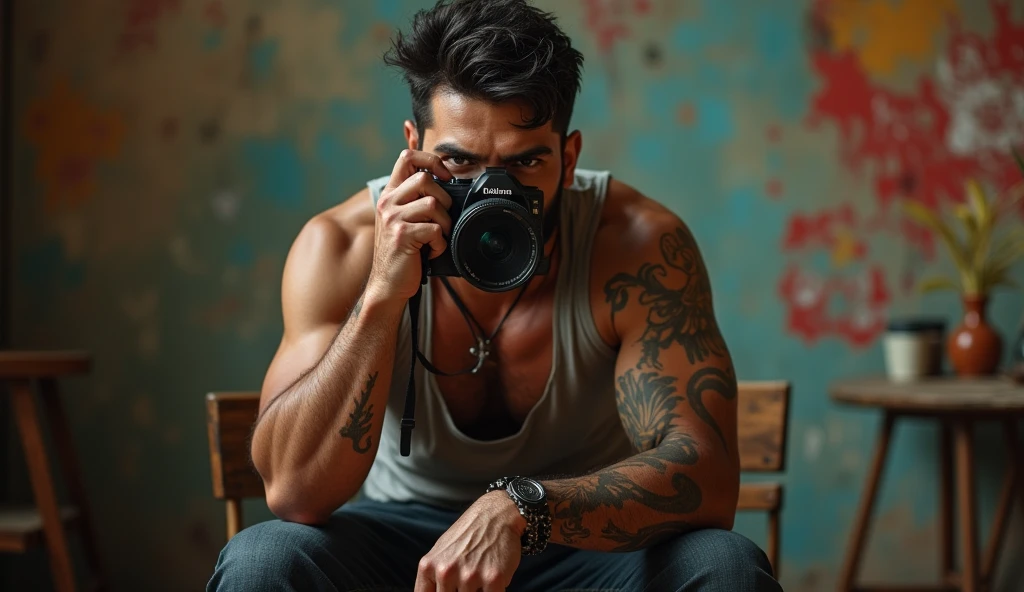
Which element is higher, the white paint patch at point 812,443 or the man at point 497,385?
the man at point 497,385

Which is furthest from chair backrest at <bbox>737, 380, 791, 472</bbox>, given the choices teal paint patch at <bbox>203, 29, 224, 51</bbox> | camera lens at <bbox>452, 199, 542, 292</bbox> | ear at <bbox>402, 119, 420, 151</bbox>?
teal paint patch at <bbox>203, 29, 224, 51</bbox>

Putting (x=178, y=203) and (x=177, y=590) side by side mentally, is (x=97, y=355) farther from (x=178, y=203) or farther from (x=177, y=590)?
(x=177, y=590)

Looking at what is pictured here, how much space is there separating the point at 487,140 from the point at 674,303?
307mm

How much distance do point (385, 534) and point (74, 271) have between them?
1332 millimetres

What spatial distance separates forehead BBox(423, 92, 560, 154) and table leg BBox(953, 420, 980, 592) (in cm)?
120

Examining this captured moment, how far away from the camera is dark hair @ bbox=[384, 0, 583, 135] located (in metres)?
1.16

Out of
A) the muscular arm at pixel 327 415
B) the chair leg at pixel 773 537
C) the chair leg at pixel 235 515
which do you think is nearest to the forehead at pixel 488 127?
the muscular arm at pixel 327 415

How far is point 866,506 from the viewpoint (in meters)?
2.07

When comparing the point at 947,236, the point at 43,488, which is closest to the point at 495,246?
the point at 43,488

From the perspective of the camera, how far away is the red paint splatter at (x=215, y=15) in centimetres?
221

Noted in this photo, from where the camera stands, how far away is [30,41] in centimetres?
219

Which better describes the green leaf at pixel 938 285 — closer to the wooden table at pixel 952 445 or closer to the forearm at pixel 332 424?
the wooden table at pixel 952 445

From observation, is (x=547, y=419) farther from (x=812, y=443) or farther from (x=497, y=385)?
(x=812, y=443)

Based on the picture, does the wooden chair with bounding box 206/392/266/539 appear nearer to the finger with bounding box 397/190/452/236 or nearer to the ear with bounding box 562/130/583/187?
the finger with bounding box 397/190/452/236
